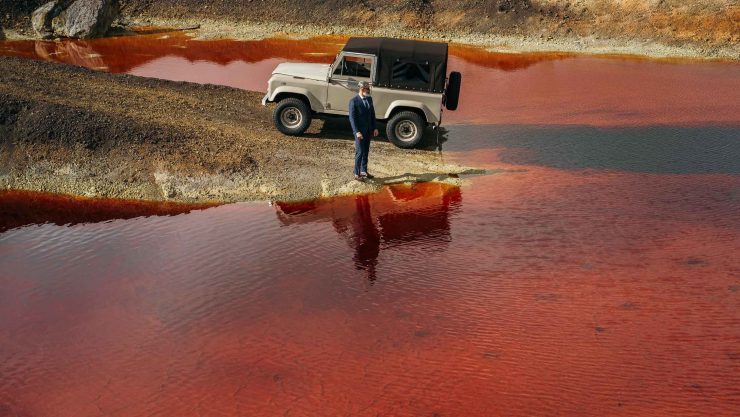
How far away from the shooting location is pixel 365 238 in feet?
30.3

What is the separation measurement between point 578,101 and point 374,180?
776cm

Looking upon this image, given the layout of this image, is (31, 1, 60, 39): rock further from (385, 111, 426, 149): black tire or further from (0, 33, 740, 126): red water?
(385, 111, 426, 149): black tire

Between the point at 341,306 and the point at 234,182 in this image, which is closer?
the point at 341,306

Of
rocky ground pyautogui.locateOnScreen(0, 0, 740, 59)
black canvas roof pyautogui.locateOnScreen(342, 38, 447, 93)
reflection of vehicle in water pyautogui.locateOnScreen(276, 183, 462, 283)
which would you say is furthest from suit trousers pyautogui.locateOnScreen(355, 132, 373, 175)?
rocky ground pyautogui.locateOnScreen(0, 0, 740, 59)

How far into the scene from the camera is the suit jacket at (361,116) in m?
10.2

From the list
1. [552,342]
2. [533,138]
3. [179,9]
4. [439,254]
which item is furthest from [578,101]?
[179,9]

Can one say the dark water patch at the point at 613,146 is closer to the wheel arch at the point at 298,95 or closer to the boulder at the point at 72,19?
the wheel arch at the point at 298,95

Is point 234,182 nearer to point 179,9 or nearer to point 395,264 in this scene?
point 395,264

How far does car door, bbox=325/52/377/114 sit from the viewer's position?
1189cm

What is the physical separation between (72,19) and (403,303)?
69.9 feet

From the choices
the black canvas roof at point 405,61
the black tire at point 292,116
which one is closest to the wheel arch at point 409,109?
the black canvas roof at point 405,61

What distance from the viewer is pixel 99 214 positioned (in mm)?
9656

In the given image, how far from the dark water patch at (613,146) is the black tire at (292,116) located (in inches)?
115

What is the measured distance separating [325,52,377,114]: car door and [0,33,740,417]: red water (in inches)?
92.9
